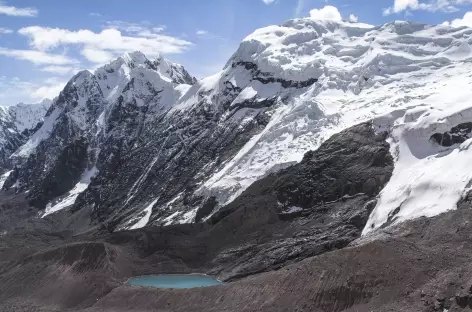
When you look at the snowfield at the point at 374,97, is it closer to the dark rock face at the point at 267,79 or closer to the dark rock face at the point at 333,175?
the dark rock face at the point at 267,79

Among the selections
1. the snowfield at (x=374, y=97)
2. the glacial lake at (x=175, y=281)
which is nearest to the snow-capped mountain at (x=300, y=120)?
the snowfield at (x=374, y=97)

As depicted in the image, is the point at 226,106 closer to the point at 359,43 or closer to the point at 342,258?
the point at 359,43

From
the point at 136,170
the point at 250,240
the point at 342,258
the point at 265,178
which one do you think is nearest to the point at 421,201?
the point at 342,258

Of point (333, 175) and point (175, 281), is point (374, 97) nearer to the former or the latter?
point (333, 175)

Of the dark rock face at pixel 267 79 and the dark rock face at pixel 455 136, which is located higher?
the dark rock face at pixel 267 79

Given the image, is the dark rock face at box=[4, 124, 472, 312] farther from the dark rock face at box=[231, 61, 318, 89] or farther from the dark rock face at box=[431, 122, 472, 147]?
the dark rock face at box=[231, 61, 318, 89]

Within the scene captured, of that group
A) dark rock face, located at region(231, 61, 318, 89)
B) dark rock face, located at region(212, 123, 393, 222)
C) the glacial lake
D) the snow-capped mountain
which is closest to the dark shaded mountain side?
dark rock face, located at region(212, 123, 393, 222)

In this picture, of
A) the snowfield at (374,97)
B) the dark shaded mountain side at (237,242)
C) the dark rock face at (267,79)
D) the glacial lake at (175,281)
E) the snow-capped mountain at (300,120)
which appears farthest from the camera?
the dark rock face at (267,79)
